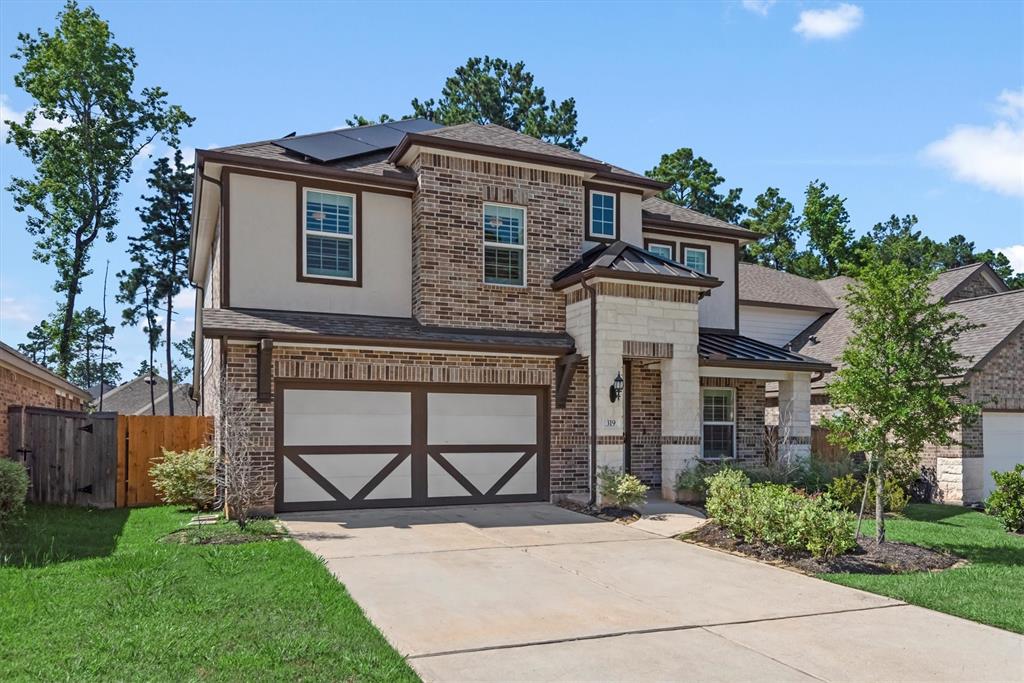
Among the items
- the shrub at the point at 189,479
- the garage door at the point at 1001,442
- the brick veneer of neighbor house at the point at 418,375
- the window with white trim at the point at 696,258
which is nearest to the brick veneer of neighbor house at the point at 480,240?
the brick veneer of neighbor house at the point at 418,375

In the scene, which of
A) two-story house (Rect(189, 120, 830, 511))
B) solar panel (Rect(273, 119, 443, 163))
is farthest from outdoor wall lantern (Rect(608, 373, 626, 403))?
solar panel (Rect(273, 119, 443, 163))

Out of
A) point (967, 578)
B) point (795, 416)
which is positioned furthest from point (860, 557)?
point (795, 416)

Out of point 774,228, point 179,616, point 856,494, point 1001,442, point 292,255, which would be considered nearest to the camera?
point 179,616

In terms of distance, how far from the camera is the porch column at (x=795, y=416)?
621 inches

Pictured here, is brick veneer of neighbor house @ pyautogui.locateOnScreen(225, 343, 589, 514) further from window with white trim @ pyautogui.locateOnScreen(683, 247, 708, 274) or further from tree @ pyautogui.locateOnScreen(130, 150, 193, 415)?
tree @ pyautogui.locateOnScreen(130, 150, 193, 415)

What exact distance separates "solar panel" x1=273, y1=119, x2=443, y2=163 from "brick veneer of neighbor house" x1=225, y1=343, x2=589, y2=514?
12.5ft

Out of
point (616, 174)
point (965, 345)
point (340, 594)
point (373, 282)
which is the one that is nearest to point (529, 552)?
point (340, 594)

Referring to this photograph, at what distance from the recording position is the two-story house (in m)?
12.7

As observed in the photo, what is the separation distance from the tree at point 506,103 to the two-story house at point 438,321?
25.9 meters

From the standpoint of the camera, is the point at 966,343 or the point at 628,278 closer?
Result: the point at 628,278

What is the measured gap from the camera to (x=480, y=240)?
562 inches

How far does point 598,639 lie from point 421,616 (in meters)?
1.55

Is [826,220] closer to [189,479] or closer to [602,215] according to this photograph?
[602,215]

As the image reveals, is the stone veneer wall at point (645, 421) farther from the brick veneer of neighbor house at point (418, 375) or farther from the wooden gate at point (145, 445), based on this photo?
the wooden gate at point (145, 445)
